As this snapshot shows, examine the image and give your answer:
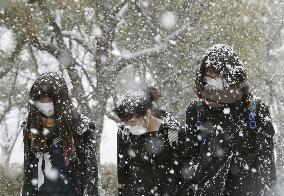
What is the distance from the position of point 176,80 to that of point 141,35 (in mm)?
1450

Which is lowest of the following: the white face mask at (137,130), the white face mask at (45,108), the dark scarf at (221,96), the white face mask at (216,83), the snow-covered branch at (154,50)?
the dark scarf at (221,96)

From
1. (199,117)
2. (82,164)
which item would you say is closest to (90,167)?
(82,164)

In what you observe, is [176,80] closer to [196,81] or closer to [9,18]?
[9,18]

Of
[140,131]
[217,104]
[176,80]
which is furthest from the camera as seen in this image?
[176,80]

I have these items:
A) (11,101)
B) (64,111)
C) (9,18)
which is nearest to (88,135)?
(64,111)

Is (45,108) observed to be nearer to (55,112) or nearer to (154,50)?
(55,112)

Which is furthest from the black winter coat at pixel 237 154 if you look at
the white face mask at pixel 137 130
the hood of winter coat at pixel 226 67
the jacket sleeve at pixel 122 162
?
the jacket sleeve at pixel 122 162

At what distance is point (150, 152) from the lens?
3.54 m

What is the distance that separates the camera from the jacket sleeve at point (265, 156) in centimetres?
284

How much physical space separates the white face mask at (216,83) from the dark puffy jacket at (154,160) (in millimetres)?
635

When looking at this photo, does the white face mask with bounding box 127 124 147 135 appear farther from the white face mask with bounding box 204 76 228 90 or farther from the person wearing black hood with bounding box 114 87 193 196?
the white face mask with bounding box 204 76 228 90

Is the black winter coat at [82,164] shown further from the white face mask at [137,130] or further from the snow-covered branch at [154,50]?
the snow-covered branch at [154,50]

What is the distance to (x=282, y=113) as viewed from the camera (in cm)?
1869

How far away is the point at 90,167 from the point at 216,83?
130cm
